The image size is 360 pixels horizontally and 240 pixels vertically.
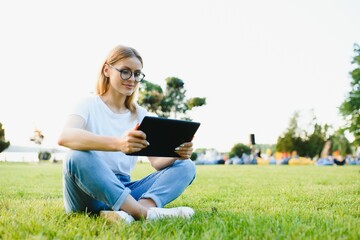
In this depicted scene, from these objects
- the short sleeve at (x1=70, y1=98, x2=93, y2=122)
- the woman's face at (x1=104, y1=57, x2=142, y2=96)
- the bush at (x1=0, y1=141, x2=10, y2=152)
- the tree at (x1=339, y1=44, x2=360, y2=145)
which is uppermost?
the tree at (x1=339, y1=44, x2=360, y2=145)

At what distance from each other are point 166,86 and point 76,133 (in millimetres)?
37252

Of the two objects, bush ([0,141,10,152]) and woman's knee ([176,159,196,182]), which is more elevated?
woman's knee ([176,159,196,182])

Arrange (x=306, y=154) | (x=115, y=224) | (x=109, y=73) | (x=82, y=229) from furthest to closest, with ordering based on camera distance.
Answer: (x=306, y=154) → (x=109, y=73) → (x=115, y=224) → (x=82, y=229)

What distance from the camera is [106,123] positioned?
9.09ft

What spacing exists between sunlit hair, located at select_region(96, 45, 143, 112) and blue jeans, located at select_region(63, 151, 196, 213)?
0.61m

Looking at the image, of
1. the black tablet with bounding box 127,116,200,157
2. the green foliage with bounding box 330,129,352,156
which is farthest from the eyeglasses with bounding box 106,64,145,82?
the green foliage with bounding box 330,129,352,156

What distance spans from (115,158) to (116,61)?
0.73m

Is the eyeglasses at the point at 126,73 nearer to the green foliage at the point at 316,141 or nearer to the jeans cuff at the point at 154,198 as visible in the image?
the jeans cuff at the point at 154,198

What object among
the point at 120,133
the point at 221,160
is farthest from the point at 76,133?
the point at 221,160

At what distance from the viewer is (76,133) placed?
7.50 feet

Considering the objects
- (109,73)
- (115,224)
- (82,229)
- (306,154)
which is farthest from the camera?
(306,154)

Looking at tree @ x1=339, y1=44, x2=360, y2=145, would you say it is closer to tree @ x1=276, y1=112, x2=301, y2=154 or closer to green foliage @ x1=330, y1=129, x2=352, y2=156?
tree @ x1=276, y1=112, x2=301, y2=154

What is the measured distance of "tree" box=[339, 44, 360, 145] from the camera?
97.6 feet

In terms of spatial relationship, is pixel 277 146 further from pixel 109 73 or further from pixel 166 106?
pixel 109 73
